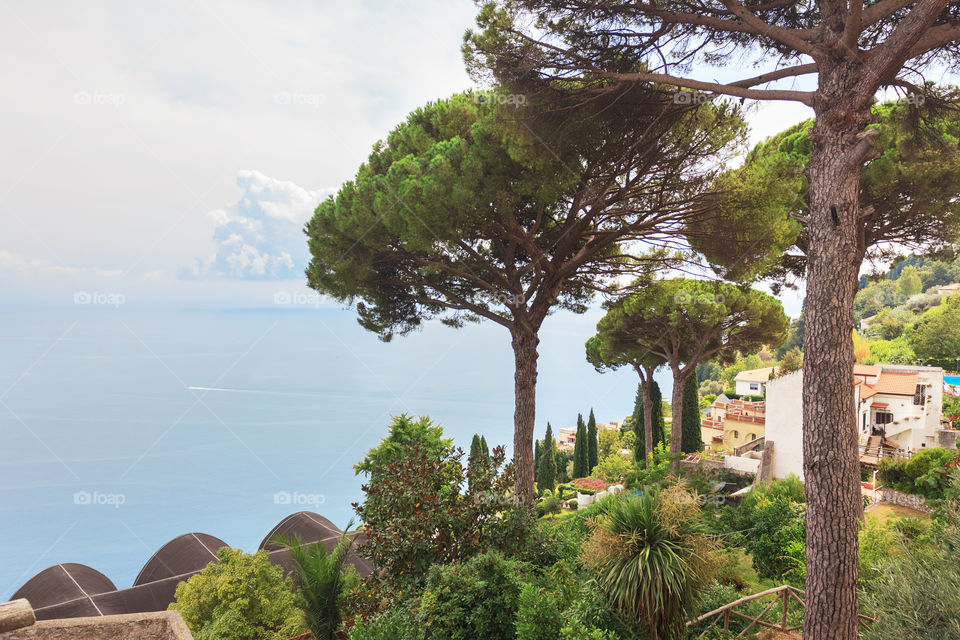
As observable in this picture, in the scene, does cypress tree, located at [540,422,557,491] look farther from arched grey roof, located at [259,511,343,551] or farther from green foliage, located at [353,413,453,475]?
arched grey roof, located at [259,511,343,551]

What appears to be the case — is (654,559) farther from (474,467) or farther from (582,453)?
(582,453)

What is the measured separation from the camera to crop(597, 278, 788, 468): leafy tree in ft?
44.1

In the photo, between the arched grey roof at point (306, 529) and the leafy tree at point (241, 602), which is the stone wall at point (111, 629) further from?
the arched grey roof at point (306, 529)

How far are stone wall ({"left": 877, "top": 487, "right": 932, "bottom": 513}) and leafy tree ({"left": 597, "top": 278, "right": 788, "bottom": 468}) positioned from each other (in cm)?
434

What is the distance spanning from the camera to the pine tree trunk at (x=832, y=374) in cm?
350

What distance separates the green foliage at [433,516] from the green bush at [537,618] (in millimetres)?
900

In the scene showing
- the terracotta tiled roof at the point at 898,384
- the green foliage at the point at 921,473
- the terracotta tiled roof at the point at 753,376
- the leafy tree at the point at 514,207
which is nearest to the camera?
the leafy tree at the point at 514,207

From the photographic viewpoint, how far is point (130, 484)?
37.5m

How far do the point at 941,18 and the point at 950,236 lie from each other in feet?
27.0

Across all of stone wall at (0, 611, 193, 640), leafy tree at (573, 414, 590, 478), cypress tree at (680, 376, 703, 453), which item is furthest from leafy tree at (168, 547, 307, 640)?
leafy tree at (573, 414, 590, 478)

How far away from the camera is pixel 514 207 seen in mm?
7695

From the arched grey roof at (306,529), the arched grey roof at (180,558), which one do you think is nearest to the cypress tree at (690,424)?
the arched grey roof at (306,529)

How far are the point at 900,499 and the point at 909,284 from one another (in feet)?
155

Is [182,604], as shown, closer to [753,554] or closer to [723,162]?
[753,554]
